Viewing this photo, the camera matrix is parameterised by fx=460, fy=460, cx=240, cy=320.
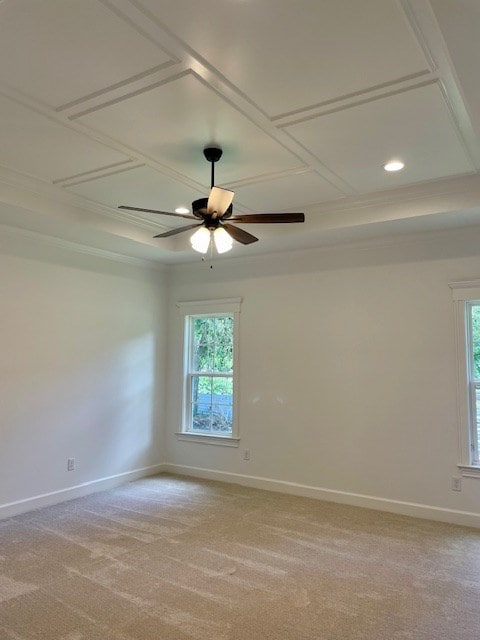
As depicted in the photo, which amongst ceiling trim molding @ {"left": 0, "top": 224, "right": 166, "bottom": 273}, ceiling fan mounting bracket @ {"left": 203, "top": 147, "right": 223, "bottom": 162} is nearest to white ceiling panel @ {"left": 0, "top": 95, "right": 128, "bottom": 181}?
ceiling fan mounting bracket @ {"left": 203, "top": 147, "right": 223, "bottom": 162}

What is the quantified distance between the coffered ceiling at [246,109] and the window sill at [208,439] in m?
2.69

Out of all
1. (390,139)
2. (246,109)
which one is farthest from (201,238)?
(390,139)

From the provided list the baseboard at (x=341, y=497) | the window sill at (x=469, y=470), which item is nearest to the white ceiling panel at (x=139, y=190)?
the baseboard at (x=341, y=497)

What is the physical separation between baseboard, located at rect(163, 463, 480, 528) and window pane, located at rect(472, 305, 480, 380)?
4.26 feet

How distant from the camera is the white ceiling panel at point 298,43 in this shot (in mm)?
1983

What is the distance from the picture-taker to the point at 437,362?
4.48 m

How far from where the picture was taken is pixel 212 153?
3.31 metres

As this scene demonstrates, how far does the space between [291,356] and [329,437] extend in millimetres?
993

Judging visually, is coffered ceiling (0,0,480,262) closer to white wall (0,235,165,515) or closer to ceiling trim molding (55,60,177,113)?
ceiling trim molding (55,60,177,113)

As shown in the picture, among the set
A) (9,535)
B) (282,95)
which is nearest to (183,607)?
(9,535)

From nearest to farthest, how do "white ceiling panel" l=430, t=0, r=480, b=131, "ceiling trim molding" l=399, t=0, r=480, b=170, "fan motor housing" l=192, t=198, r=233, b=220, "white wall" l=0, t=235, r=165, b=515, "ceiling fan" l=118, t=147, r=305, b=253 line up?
"white ceiling panel" l=430, t=0, r=480, b=131 → "ceiling trim molding" l=399, t=0, r=480, b=170 → "ceiling fan" l=118, t=147, r=305, b=253 → "fan motor housing" l=192, t=198, r=233, b=220 → "white wall" l=0, t=235, r=165, b=515

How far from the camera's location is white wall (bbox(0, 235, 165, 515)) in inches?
176

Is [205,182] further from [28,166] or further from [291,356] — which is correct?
[291,356]

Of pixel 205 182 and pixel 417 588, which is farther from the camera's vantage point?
pixel 205 182
